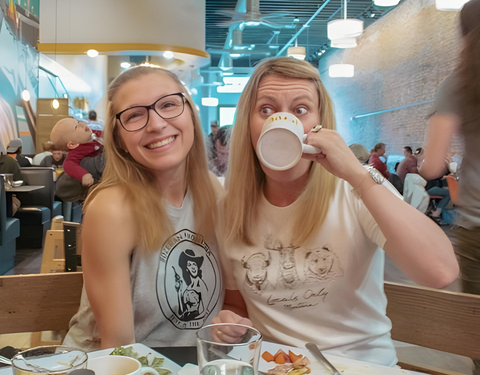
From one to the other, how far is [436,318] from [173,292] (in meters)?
0.75

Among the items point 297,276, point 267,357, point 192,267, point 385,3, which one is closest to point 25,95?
point 192,267

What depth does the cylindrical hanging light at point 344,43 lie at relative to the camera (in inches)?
278

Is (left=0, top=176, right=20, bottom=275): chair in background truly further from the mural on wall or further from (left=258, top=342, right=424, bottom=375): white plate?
(left=258, top=342, right=424, bottom=375): white plate

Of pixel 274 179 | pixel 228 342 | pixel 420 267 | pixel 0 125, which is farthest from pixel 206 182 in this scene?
pixel 0 125

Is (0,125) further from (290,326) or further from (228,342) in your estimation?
(228,342)

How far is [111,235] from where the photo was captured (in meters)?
1.21

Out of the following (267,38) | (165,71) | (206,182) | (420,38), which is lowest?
(206,182)

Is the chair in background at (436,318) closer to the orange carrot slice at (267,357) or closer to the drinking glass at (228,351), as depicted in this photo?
the orange carrot slice at (267,357)

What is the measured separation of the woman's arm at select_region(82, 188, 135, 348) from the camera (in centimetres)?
119

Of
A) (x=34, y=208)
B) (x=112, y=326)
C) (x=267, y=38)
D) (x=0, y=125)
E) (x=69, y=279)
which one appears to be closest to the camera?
(x=112, y=326)

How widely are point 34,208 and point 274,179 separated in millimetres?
4598

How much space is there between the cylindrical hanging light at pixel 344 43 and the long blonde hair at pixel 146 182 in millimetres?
6132

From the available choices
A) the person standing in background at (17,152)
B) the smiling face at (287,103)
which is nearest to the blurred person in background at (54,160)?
the person standing in background at (17,152)

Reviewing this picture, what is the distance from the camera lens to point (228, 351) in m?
0.62
